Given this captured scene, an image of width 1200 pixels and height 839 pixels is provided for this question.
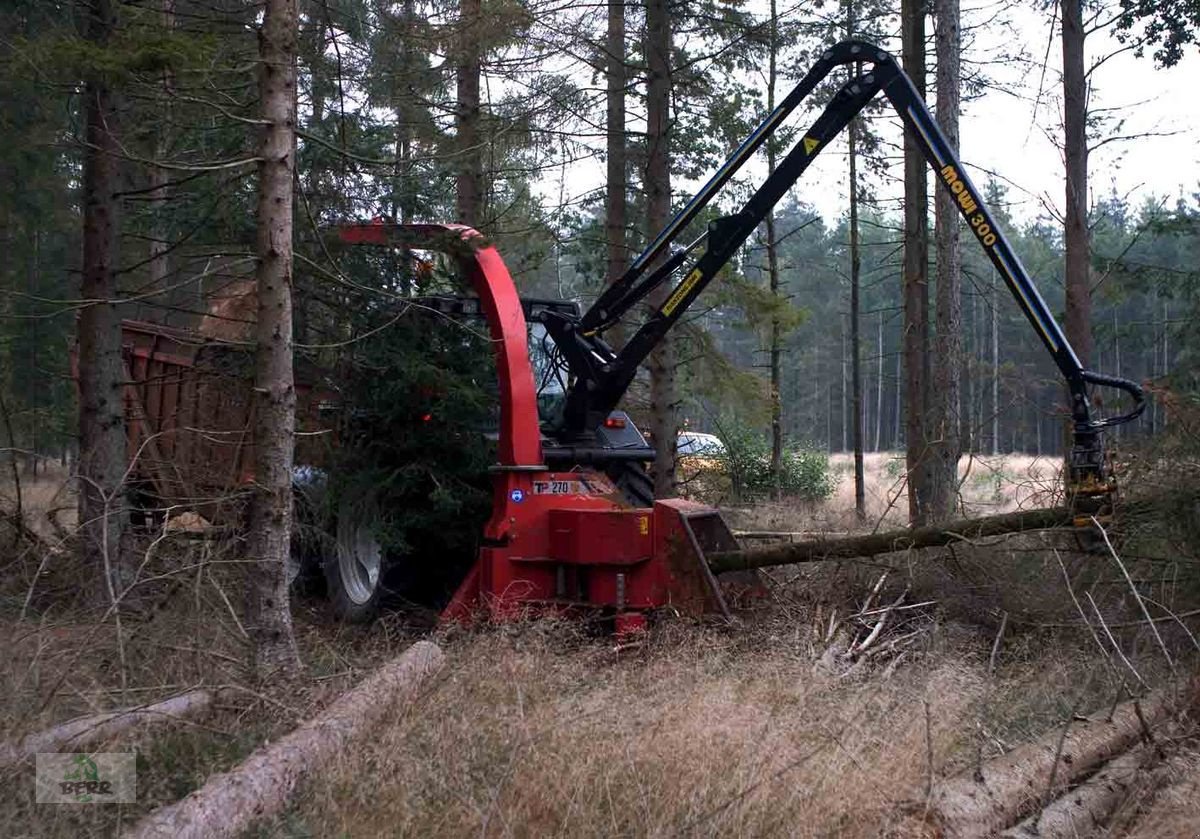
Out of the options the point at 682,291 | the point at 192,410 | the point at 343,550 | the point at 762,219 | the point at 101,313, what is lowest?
the point at 343,550

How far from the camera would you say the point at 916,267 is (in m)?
16.5

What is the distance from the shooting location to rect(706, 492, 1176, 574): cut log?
26.3 feet

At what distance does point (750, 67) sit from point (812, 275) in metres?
44.7

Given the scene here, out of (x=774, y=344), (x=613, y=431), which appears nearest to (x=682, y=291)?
(x=613, y=431)

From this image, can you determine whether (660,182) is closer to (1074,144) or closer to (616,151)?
(616,151)

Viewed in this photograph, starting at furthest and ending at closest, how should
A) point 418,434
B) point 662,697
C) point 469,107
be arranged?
point 469,107, point 418,434, point 662,697

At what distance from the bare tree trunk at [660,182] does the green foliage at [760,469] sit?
8083mm

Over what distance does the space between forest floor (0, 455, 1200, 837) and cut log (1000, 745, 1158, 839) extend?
0.11m

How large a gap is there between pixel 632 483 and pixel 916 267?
7784 mm

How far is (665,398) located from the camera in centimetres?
1422

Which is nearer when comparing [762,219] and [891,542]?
[891,542]

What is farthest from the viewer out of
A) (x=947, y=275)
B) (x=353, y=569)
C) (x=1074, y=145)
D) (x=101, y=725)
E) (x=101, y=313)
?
(x=1074, y=145)

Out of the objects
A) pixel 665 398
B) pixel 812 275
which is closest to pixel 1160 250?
pixel 812 275

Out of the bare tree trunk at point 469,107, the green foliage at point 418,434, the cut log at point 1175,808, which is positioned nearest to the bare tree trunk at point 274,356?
the green foliage at point 418,434
